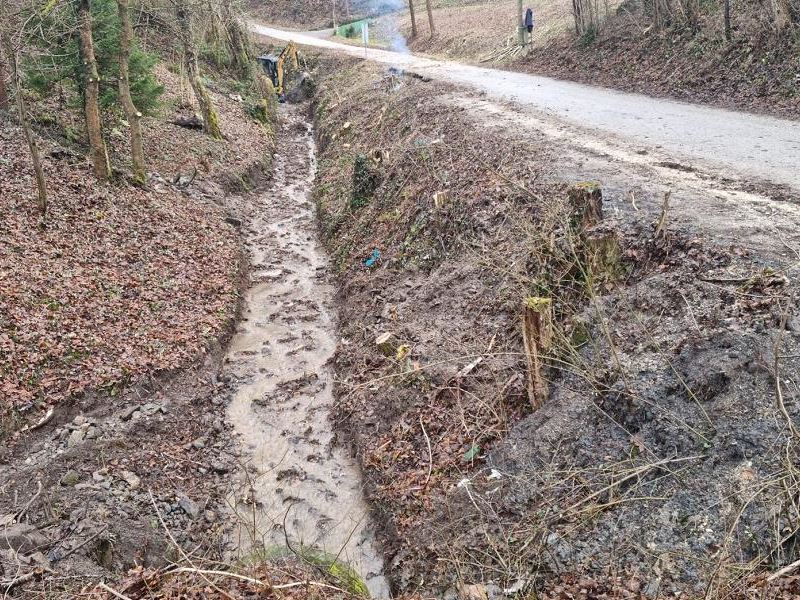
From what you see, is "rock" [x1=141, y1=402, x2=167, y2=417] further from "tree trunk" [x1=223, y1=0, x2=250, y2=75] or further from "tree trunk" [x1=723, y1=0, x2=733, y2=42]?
"tree trunk" [x1=223, y1=0, x2=250, y2=75]

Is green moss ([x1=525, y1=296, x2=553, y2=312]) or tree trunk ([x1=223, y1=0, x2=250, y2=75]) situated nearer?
green moss ([x1=525, y1=296, x2=553, y2=312])

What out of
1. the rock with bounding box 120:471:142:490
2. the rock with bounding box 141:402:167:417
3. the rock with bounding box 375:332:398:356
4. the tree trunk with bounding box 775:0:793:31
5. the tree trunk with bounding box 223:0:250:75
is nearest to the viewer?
the rock with bounding box 120:471:142:490

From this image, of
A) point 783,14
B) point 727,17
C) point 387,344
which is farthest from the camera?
point 727,17

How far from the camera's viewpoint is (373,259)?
12680 millimetres

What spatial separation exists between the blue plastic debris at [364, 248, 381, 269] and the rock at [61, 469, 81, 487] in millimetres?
6799

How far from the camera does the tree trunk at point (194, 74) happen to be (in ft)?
64.5

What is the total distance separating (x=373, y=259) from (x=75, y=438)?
6547 millimetres

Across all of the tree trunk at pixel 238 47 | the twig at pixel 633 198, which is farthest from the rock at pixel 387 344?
the tree trunk at pixel 238 47

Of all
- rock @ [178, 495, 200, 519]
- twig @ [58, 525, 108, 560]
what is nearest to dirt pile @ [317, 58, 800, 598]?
rock @ [178, 495, 200, 519]

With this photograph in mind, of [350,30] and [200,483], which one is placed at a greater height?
[350,30]

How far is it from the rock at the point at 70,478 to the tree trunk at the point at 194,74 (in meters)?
15.3

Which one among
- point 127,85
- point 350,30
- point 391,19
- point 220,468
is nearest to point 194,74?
point 127,85

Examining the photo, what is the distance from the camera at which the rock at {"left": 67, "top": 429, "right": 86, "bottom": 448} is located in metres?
8.04

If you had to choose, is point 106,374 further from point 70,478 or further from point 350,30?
point 350,30
